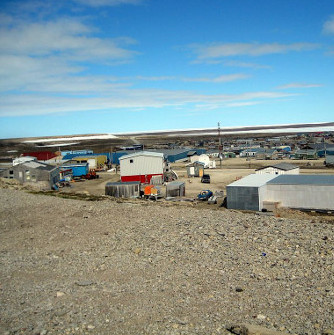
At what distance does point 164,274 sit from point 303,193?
16.6 metres

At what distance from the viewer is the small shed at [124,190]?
35500 mm

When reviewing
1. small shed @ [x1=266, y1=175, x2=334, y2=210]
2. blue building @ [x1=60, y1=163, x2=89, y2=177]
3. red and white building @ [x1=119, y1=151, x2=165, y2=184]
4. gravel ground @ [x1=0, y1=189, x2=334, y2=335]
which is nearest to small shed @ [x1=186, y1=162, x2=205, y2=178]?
red and white building @ [x1=119, y1=151, x2=165, y2=184]

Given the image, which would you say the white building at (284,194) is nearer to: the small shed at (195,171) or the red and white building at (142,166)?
the red and white building at (142,166)

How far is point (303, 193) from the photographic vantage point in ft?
88.1

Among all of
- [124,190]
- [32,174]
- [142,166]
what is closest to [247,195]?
[124,190]

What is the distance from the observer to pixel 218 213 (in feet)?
79.7

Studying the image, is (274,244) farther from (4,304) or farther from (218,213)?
(4,304)

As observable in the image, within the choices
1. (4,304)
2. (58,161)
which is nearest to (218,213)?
(4,304)

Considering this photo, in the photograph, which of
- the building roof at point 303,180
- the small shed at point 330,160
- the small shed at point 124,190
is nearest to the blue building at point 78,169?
the small shed at point 124,190

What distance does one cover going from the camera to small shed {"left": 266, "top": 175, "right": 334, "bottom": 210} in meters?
26.3

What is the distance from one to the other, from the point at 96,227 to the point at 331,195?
664 inches

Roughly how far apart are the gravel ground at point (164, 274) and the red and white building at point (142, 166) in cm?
2186

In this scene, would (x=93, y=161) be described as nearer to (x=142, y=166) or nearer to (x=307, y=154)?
(x=142, y=166)

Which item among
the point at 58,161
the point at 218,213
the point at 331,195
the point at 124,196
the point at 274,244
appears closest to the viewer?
the point at 274,244
